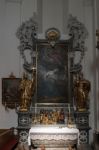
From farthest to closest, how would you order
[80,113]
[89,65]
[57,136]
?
[89,65] < [80,113] < [57,136]

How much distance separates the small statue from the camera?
10.4 metres

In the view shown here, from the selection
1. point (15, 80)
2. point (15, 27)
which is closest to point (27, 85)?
point (15, 80)

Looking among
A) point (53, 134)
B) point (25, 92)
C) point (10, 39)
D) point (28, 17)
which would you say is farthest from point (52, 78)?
point (28, 17)

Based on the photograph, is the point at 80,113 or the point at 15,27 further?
the point at 15,27

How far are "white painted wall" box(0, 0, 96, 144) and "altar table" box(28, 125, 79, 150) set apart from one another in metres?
1.36

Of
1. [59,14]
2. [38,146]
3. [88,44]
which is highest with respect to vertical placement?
[59,14]

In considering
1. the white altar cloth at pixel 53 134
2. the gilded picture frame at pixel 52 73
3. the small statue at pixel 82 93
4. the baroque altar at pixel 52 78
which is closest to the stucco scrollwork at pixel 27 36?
the baroque altar at pixel 52 78

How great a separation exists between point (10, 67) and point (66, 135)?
306 cm

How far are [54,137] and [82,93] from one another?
1.73 m

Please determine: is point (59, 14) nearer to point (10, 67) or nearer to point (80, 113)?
point (10, 67)

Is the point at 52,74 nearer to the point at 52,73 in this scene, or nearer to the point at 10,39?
the point at 52,73

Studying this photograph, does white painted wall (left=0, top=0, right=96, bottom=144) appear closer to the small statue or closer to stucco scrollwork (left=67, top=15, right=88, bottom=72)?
stucco scrollwork (left=67, top=15, right=88, bottom=72)

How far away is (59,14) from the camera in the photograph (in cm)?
1177

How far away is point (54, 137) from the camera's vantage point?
9.59 meters
